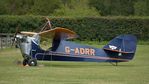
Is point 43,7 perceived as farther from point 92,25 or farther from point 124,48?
point 124,48

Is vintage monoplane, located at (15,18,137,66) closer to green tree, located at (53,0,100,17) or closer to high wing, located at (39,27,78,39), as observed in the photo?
high wing, located at (39,27,78,39)

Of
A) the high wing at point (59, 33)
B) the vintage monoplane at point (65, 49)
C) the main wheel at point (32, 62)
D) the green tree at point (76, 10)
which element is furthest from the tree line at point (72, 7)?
the main wheel at point (32, 62)

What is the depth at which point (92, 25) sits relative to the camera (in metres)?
57.4

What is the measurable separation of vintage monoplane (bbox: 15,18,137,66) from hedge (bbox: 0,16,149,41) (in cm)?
2879

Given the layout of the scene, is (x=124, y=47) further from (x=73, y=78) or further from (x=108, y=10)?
(x=108, y=10)

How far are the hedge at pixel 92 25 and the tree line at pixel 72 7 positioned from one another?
20830 mm

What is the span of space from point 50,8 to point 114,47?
196 ft

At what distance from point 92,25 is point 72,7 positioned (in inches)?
1259

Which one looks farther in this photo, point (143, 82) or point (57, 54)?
point (57, 54)

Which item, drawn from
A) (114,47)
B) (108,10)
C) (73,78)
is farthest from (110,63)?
(108,10)

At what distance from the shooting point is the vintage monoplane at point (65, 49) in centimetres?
2639

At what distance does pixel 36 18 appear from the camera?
56000 mm

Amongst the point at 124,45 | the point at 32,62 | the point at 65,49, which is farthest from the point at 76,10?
the point at 32,62

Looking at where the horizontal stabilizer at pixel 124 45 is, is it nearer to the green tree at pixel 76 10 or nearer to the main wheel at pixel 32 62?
the main wheel at pixel 32 62
